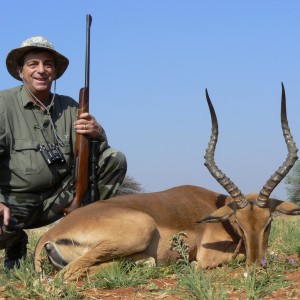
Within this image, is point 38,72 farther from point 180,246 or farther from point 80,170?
point 180,246

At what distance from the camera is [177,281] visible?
4.29 meters

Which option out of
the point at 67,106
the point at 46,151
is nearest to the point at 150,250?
the point at 46,151

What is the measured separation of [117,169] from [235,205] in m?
1.75

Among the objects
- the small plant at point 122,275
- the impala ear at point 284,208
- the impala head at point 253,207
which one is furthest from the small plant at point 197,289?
the impala ear at point 284,208

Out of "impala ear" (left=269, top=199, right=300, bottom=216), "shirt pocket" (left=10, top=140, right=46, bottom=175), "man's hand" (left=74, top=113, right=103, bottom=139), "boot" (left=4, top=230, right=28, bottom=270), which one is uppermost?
"man's hand" (left=74, top=113, right=103, bottom=139)

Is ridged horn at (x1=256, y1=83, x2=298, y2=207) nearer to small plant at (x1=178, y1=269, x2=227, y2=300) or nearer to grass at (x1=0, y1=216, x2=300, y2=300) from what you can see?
grass at (x1=0, y1=216, x2=300, y2=300)

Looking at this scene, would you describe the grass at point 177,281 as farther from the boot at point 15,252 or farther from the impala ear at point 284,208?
the boot at point 15,252

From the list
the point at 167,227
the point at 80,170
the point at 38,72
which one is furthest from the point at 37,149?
the point at 167,227

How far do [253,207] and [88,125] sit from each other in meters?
2.14

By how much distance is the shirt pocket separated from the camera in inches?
250

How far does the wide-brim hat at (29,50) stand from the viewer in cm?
657

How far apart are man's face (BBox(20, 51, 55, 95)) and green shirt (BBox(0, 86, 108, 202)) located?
0.14 m

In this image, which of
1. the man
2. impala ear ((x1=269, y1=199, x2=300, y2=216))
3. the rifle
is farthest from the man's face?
impala ear ((x1=269, y1=199, x2=300, y2=216))

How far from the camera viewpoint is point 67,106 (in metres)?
7.03
